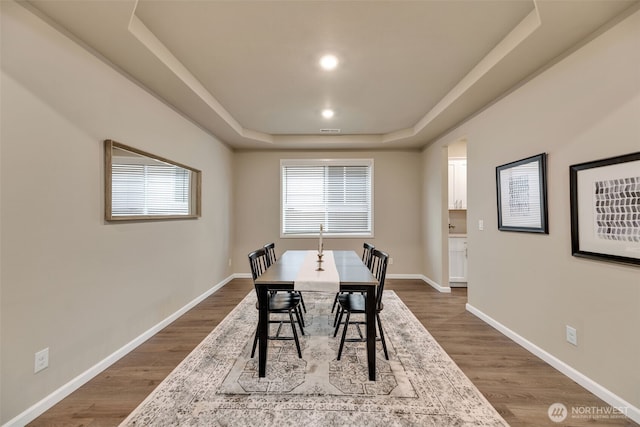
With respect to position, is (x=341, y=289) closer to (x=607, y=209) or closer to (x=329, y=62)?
(x=607, y=209)

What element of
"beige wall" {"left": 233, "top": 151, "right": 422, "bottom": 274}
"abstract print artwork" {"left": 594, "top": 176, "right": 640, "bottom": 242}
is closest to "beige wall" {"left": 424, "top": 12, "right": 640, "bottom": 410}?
"abstract print artwork" {"left": 594, "top": 176, "right": 640, "bottom": 242}

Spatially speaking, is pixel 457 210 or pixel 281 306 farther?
pixel 457 210

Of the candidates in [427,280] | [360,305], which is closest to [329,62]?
[360,305]

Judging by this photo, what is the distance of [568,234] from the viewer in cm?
209

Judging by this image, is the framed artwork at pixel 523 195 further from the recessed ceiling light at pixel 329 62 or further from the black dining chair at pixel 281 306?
the black dining chair at pixel 281 306

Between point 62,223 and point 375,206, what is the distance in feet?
14.5

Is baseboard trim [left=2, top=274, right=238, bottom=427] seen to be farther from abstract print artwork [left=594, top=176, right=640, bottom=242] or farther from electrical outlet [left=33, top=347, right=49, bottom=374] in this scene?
abstract print artwork [left=594, top=176, right=640, bottom=242]

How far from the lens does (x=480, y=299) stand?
3270 millimetres

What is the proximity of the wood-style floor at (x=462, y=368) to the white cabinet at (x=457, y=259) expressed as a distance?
4.25ft

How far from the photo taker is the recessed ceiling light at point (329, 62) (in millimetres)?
2439

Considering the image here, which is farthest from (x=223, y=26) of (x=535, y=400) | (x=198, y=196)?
(x=535, y=400)

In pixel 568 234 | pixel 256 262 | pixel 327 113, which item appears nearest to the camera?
→ pixel 568 234

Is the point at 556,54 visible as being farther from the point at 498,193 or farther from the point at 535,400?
the point at 535,400

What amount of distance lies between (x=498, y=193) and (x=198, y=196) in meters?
3.72
